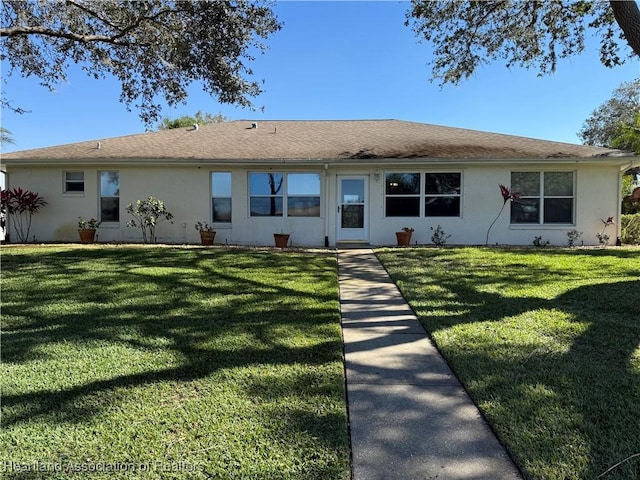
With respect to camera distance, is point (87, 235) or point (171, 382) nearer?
point (171, 382)

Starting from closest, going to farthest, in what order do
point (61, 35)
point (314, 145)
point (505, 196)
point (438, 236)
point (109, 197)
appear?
point (61, 35) → point (505, 196) → point (438, 236) → point (109, 197) → point (314, 145)

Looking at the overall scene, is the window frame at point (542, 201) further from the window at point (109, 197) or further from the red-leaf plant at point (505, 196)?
the window at point (109, 197)

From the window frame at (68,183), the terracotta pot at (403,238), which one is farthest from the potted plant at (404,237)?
the window frame at (68,183)

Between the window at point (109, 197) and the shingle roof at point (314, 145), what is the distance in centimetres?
77

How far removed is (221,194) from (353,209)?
4311 mm

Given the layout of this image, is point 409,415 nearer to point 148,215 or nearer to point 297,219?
point 297,219

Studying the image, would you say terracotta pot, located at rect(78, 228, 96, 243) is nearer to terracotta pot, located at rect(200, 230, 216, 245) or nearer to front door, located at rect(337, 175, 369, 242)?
terracotta pot, located at rect(200, 230, 216, 245)

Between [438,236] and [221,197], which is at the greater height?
[221,197]

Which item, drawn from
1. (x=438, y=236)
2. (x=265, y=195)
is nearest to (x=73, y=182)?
(x=265, y=195)

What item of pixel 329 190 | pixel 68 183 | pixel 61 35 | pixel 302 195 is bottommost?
pixel 302 195

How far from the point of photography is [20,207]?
12477 millimetres

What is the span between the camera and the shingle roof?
1223cm

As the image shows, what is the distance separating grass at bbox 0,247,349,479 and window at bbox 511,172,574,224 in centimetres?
899

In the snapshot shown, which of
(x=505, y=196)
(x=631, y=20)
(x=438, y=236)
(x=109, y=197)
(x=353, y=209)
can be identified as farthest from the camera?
(x=109, y=197)
